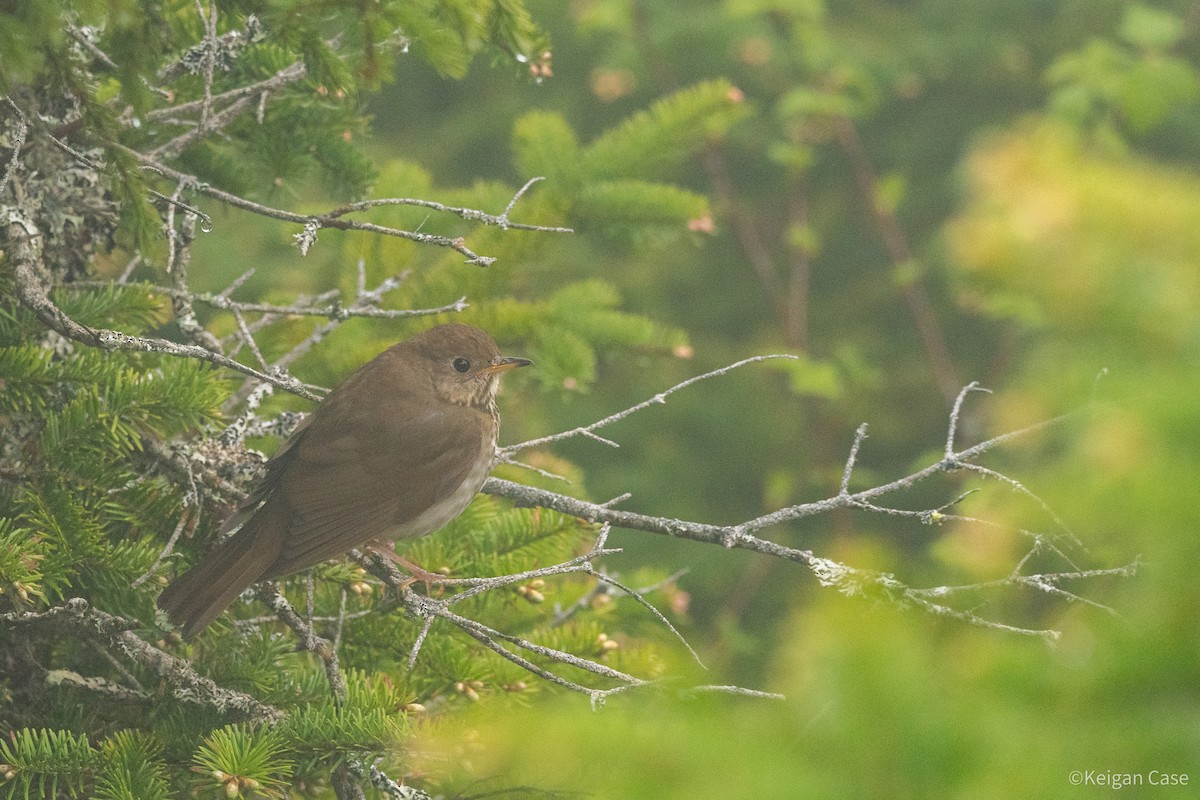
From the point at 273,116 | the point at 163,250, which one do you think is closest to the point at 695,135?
the point at 273,116

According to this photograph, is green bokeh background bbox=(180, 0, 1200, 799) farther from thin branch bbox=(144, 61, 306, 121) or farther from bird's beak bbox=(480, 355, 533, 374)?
thin branch bbox=(144, 61, 306, 121)

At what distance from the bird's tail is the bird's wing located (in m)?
0.12

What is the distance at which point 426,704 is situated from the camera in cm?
290

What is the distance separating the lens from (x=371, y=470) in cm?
385

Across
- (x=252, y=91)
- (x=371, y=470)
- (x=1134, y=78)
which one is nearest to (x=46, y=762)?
(x=371, y=470)

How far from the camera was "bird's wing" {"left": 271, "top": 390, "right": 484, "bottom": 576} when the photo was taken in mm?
3342

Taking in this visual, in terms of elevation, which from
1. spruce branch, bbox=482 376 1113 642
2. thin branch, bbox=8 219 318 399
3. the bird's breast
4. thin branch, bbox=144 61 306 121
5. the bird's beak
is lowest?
the bird's breast

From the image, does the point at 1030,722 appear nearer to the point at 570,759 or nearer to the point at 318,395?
the point at 570,759

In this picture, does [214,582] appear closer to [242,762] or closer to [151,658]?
[151,658]

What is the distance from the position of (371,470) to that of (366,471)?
0.03 meters

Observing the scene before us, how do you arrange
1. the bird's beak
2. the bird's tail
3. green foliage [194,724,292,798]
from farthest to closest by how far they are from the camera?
the bird's beak → the bird's tail → green foliage [194,724,292,798]

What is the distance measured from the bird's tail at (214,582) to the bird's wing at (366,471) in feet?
0.38

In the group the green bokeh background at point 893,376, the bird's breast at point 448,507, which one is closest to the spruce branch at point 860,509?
the green bokeh background at point 893,376

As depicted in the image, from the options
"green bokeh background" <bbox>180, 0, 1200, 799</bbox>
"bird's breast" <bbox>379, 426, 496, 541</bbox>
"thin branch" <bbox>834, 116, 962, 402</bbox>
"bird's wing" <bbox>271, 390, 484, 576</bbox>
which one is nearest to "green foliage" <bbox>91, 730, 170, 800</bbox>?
"green bokeh background" <bbox>180, 0, 1200, 799</bbox>
